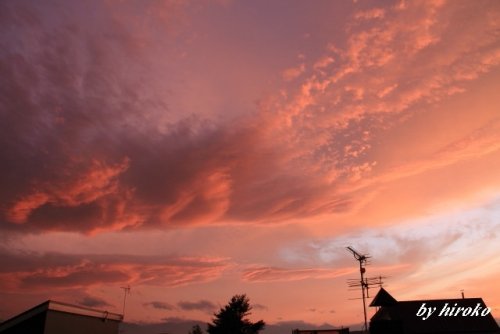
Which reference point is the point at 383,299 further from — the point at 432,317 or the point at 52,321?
the point at 52,321

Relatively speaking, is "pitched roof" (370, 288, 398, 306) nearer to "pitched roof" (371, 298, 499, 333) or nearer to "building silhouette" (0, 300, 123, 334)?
"pitched roof" (371, 298, 499, 333)

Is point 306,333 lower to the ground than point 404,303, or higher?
lower

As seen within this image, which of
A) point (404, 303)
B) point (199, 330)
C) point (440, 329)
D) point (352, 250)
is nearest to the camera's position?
point (440, 329)

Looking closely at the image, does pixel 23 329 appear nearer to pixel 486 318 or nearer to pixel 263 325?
pixel 263 325

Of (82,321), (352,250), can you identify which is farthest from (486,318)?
(82,321)

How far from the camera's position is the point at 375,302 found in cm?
6519

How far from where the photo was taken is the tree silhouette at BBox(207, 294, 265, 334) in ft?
253

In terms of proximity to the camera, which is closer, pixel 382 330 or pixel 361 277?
pixel 382 330

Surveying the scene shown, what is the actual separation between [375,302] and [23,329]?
169 ft

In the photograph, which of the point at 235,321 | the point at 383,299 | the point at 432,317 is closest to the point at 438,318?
the point at 432,317

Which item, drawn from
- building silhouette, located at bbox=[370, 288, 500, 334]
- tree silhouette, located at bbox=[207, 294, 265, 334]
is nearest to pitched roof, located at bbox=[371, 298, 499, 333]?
building silhouette, located at bbox=[370, 288, 500, 334]

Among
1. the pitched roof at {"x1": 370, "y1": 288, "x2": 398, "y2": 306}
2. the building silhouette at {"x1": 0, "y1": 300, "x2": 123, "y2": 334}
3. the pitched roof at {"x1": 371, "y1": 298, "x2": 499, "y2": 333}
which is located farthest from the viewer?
the pitched roof at {"x1": 370, "y1": 288, "x2": 398, "y2": 306}

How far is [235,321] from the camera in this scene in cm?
7775

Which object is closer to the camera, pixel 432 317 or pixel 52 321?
pixel 52 321
